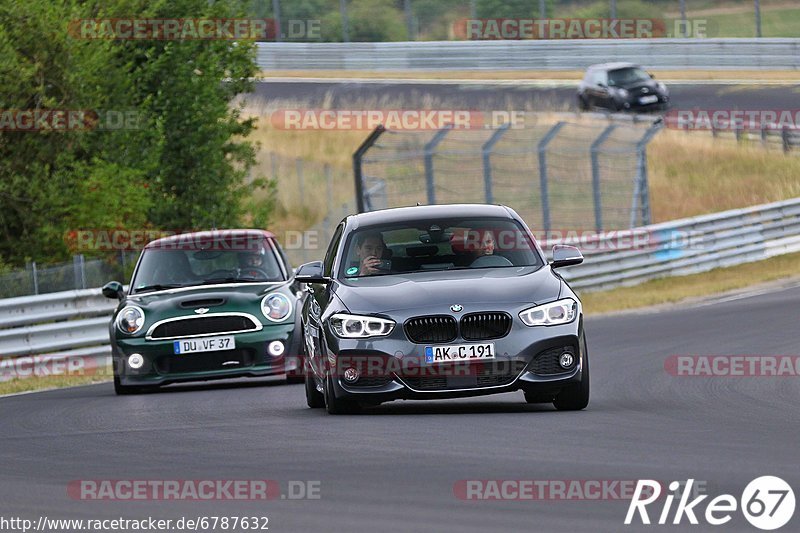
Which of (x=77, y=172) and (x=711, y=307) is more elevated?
(x=77, y=172)

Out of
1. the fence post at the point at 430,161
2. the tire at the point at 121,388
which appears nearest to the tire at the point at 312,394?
the tire at the point at 121,388

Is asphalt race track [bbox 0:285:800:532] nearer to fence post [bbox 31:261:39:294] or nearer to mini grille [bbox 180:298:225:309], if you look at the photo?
mini grille [bbox 180:298:225:309]

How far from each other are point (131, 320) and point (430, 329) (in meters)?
5.04

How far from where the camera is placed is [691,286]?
27.1 meters

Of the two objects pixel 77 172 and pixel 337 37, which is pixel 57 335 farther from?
pixel 337 37

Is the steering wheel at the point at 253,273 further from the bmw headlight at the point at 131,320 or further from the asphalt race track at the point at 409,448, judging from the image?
the asphalt race track at the point at 409,448

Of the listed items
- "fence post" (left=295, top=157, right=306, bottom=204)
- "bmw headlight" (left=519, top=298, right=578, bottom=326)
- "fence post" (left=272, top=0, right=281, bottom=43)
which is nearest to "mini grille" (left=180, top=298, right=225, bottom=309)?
"bmw headlight" (left=519, top=298, right=578, bottom=326)

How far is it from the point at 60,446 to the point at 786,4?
140 feet

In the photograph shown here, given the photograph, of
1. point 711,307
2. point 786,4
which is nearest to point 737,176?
point 786,4

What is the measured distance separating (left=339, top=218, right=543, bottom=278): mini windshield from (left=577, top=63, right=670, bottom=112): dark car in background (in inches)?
1329

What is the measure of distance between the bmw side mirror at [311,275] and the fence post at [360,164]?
13700 millimetres

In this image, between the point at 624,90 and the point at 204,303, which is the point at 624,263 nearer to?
the point at 204,303

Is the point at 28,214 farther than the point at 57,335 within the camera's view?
Yes

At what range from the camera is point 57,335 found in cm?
1906
